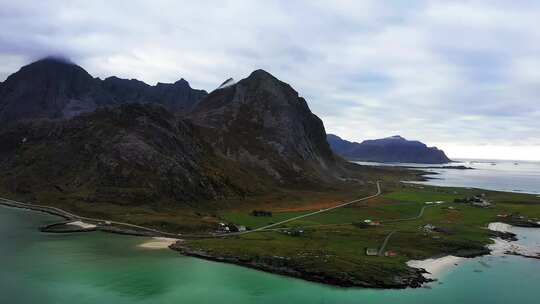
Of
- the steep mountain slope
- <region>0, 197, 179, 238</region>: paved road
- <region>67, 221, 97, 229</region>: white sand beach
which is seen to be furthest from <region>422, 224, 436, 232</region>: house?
<region>67, 221, 97, 229</region>: white sand beach

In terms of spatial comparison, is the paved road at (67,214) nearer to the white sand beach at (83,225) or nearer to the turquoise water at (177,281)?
the white sand beach at (83,225)

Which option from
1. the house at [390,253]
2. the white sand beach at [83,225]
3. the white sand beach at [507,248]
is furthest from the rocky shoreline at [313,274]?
the white sand beach at [83,225]

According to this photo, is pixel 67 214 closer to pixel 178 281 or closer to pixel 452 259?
pixel 178 281

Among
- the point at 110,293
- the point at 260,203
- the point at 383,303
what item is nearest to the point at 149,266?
the point at 110,293

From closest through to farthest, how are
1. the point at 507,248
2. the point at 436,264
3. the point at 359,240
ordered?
the point at 436,264 < the point at 507,248 < the point at 359,240

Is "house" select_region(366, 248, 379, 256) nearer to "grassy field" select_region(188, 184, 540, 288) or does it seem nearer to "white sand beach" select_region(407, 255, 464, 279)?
"grassy field" select_region(188, 184, 540, 288)

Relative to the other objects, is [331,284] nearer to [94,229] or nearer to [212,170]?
[94,229]

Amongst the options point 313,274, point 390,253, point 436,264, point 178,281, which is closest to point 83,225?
point 178,281
